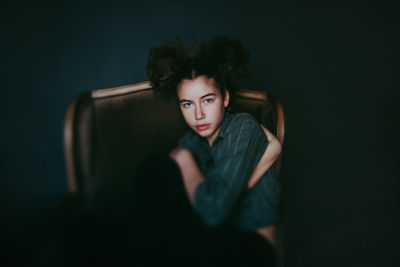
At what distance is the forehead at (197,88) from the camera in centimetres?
79

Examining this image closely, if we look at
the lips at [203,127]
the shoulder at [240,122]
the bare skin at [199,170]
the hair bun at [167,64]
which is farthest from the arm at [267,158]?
the hair bun at [167,64]

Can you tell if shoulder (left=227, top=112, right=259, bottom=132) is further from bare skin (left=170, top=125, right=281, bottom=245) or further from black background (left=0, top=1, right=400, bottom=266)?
black background (left=0, top=1, right=400, bottom=266)

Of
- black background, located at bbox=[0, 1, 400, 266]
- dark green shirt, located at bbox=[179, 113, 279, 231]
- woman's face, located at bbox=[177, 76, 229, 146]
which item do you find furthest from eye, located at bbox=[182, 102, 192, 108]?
black background, located at bbox=[0, 1, 400, 266]

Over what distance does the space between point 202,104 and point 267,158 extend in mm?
294

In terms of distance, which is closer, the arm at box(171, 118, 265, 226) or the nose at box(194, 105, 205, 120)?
the arm at box(171, 118, 265, 226)

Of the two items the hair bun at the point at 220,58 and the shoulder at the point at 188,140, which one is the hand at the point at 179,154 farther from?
the hair bun at the point at 220,58

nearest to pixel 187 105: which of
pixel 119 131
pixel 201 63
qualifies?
pixel 201 63

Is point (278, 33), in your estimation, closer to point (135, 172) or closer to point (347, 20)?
point (347, 20)

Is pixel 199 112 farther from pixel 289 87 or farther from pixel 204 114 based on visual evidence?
pixel 289 87

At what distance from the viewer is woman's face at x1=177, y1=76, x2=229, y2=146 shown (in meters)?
0.80

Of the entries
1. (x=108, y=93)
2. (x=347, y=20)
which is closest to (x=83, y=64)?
(x=108, y=93)

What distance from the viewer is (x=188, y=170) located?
2.39 ft

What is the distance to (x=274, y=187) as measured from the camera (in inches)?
32.4

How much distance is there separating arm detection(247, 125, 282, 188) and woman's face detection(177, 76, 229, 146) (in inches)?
7.5
